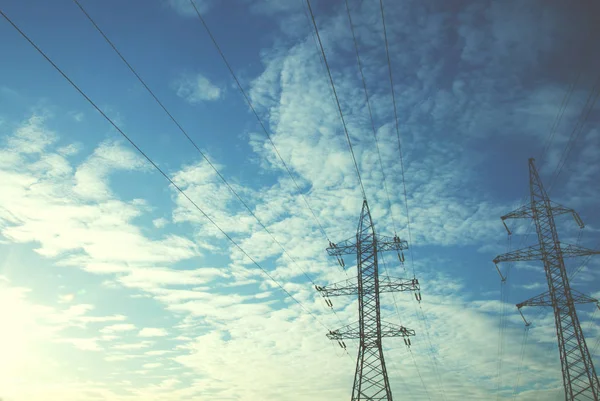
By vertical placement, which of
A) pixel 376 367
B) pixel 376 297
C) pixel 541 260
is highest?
pixel 541 260

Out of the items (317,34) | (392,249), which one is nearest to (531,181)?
(392,249)

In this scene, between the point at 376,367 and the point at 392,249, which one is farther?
the point at 392,249

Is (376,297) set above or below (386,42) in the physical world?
below

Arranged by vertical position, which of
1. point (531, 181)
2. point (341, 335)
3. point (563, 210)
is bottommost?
point (341, 335)

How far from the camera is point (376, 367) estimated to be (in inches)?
1022

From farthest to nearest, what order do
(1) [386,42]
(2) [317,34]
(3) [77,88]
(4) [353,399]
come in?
(4) [353,399] → (1) [386,42] → (2) [317,34] → (3) [77,88]

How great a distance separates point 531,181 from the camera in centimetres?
3459

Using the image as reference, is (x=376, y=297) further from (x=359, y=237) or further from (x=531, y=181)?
(x=531, y=181)

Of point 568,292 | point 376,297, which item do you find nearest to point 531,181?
point 568,292

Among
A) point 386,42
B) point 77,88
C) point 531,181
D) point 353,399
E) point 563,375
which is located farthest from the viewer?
point 531,181

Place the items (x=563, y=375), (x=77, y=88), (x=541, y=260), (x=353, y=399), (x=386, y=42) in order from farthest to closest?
1. (x=541, y=260)
2. (x=563, y=375)
3. (x=353, y=399)
4. (x=386, y=42)
5. (x=77, y=88)

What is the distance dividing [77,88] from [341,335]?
82.3 feet

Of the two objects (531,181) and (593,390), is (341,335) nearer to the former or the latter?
(593,390)

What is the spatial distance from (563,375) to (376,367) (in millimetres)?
14591
